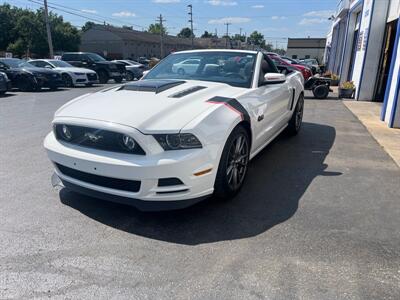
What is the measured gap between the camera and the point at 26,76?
559 inches

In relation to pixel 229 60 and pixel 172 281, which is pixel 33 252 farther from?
pixel 229 60

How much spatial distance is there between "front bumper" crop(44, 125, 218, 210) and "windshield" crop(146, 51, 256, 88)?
161 cm

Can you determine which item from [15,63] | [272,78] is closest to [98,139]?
[272,78]

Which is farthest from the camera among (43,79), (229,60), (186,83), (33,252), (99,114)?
(43,79)

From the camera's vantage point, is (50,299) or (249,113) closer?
(50,299)

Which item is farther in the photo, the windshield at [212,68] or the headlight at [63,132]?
the windshield at [212,68]

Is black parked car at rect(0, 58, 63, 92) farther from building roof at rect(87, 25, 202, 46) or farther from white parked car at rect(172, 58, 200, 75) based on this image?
building roof at rect(87, 25, 202, 46)

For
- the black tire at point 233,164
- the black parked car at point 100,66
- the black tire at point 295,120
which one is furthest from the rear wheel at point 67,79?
the black tire at point 233,164

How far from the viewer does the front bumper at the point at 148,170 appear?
8.98ft

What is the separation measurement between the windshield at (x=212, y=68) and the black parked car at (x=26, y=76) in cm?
1158

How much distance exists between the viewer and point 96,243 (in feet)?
9.25

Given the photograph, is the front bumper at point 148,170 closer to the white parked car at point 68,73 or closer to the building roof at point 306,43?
the white parked car at point 68,73

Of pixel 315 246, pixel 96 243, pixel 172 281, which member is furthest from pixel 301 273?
pixel 96 243

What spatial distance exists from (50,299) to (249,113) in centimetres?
260
